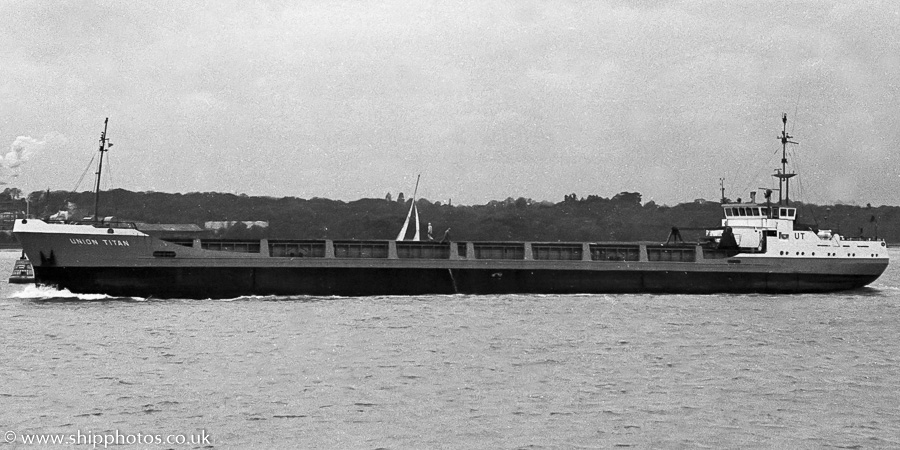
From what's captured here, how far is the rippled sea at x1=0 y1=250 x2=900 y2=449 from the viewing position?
1877 centimetres

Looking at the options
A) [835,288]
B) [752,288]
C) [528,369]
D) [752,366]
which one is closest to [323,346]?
[528,369]

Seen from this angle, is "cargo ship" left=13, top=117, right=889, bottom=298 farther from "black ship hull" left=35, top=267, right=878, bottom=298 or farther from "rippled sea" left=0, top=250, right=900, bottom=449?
"rippled sea" left=0, top=250, right=900, bottom=449

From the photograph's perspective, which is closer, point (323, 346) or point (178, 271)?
point (323, 346)

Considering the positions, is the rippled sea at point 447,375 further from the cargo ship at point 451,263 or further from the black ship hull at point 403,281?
the cargo ship at point 451,263

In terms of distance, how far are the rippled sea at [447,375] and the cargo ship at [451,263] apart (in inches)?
70.3

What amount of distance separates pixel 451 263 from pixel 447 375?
19.8 m

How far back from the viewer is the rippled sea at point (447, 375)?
18766mm

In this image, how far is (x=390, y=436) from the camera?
60.0 feet

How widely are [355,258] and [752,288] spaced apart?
20679 mm

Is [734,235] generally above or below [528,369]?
above

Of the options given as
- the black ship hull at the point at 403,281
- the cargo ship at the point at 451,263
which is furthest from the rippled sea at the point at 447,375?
the cargo ship at the point at 451,263

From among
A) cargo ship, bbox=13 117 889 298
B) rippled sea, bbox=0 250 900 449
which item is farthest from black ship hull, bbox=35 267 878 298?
rippled sea, bbox=0 250 900 449

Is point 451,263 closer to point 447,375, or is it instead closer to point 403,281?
point 403,281

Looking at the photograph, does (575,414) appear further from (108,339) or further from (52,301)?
(52,301)
